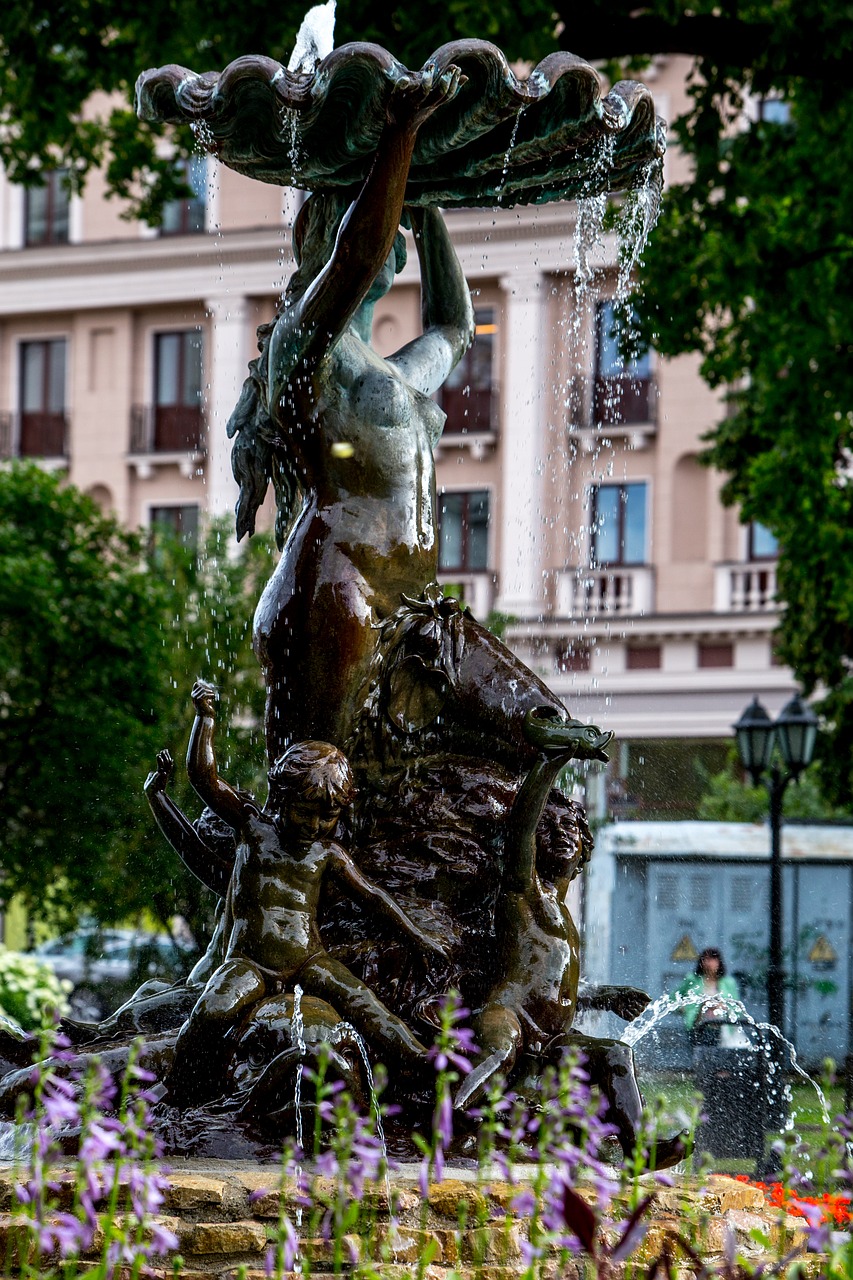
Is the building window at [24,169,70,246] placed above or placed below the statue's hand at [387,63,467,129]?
above

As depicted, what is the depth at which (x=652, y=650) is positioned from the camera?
33.4m

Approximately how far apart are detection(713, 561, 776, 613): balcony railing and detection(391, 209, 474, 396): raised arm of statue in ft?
86.5

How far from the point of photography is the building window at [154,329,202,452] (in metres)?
37.0

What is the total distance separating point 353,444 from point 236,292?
3077cm

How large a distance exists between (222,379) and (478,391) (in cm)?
468

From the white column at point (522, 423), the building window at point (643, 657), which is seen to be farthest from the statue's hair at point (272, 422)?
the building window at point (643, 657)

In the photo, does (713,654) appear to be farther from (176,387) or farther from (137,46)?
(137,46)

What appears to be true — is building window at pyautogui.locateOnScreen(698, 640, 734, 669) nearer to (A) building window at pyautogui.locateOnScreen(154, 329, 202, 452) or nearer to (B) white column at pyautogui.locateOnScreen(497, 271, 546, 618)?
(B) white column at pyautogui.locateOnScreen(497, 271, 546, 618)

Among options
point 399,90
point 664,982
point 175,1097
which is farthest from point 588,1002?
point 664,982

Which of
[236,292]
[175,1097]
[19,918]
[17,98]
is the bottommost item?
[19,918]

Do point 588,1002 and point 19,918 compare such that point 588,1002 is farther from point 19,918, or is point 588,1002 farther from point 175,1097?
point 19,918

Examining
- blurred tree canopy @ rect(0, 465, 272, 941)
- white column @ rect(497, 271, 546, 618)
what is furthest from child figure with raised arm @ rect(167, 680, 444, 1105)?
white column @ rect(497, 271, 546, 618)

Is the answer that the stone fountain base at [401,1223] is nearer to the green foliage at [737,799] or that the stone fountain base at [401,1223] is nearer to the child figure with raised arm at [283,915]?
the child figure with raised arm at [283,915]

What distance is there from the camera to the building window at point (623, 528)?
33375mm
